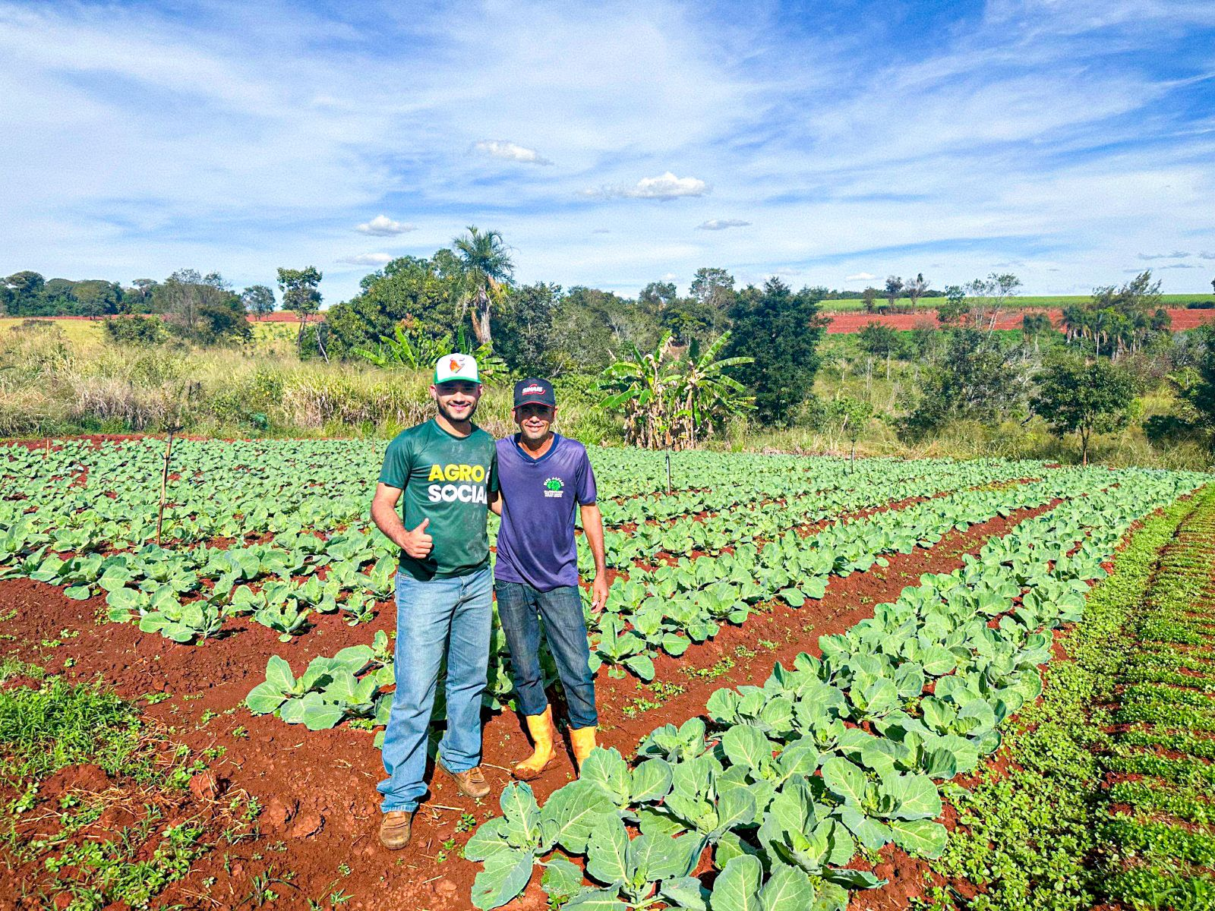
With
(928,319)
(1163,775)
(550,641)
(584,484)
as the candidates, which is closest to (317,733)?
(550,641)

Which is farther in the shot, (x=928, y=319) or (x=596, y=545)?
(x=928, y=319)

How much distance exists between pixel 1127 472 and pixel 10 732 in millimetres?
22756

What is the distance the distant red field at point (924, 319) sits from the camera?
64137 millimetres

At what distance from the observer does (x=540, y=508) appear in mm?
3250

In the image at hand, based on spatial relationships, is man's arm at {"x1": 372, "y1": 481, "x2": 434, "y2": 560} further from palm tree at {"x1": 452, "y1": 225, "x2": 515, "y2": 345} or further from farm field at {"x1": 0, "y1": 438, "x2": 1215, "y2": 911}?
palm tree at {"x1": 452, "y1": 225, "x2": 515, "y2": 345}

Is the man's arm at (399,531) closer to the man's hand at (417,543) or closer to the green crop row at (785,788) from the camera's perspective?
the man's hand at (417,543)

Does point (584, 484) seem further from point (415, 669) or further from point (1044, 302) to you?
point (1044, 302)

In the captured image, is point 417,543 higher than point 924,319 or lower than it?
lower

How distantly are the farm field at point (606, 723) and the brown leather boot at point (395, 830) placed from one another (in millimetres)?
66

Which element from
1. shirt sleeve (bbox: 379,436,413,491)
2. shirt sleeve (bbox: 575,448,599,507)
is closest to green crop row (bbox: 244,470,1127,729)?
shirt sleeve (bbox: 575,448,599,507)

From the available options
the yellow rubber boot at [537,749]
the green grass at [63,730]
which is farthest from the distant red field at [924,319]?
the green grass at [63,730]

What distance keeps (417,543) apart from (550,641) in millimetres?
1043

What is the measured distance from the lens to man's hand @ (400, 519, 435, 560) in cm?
278

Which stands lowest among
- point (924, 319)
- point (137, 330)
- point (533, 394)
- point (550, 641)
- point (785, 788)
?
point (785, 788)
